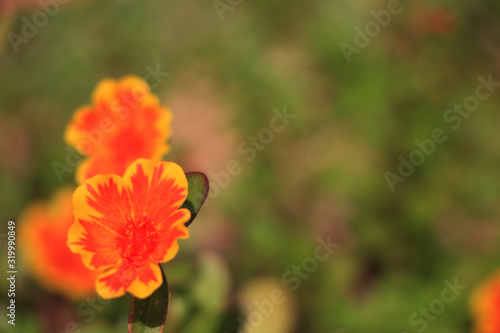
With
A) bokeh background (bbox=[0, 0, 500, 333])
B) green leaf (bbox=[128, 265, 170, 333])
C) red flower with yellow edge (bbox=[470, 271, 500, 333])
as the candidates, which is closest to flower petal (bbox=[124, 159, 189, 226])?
green leaf (bbox=[128, 265, 170, 333])

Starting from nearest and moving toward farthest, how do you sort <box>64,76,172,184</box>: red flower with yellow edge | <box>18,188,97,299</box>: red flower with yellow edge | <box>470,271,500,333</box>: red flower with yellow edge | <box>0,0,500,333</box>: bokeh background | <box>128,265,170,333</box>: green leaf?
1. <box>128,265,170,333</box>: green leaf
2. <box>64,76,172,184</box>: red flower with yellow edge
3. <box>470,271,500,333</box>: red flower with yellow edge
4. <box>18,188,97,299</box>: red flower with yellow edge
5. <box>0,0,500,333</box>: bokeh background

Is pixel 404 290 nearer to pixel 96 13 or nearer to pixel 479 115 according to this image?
pixel 479 115

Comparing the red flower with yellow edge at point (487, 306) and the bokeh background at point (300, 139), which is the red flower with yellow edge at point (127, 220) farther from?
the red flower with yellow edge at point (487, 306)

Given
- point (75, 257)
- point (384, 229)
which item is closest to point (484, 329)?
point (384, 229)

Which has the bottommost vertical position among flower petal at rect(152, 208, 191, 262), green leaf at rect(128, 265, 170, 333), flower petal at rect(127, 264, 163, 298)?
green leaf at rect(128, 265, 170, 333)

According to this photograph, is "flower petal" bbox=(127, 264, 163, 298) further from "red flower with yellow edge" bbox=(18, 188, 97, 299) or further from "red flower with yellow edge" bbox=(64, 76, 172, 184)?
"red flower with yellow edge" bbox=(18, 188, 97, 299)

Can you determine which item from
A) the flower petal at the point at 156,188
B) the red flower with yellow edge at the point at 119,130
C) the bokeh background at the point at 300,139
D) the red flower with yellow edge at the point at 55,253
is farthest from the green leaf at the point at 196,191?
the red flower with yellow edge at the point at 55,253

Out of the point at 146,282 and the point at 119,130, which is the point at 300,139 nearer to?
the point at 119,130

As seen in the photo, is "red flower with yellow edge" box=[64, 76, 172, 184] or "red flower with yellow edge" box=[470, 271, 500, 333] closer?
"red flower with yellow edge" box=[64, 76, 172, 184]
